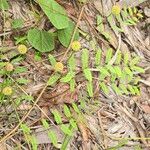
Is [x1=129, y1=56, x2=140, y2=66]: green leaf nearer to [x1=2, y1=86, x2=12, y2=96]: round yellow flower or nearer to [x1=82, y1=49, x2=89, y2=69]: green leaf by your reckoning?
[x1=82, y1=49, x2=89, y2=69]: green leaf

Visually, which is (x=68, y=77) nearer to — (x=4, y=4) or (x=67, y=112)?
(x=67, y=112)

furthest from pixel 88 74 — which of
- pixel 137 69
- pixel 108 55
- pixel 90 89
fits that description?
pixel 137 69

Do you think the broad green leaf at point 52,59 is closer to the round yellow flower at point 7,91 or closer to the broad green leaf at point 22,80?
the broad green leaf at point 22,80

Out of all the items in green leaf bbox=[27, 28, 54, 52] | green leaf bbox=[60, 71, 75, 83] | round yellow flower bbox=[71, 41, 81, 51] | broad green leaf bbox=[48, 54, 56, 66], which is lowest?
green leaf bbox=[60, 71, 75, 83]

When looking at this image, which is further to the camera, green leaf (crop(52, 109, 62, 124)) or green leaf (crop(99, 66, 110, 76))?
green leaf (crop(99, 66, 110, 76))

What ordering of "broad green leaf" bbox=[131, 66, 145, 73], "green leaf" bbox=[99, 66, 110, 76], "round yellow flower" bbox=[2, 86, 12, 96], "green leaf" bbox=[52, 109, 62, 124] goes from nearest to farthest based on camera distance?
"round yellow flower" bbox=[2, 86, 12, 96], "green leaf" bbox=[52, 109, 62, 124], "green leaf" bbox=[99, 66, 110, 76], "broad green leaf" bbox=[131, 66, 145, 73]

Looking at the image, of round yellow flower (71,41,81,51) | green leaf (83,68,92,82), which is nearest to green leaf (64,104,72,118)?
green leaf (83,68,92,82)
